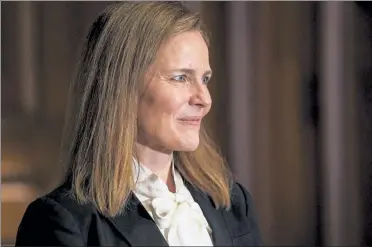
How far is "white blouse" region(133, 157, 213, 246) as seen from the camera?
0.68 meters

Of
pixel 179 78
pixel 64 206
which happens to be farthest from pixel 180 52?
pixel 64 206

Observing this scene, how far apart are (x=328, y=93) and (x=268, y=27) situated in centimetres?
16

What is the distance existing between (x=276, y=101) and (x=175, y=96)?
0.93ft

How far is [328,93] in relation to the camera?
0.89 metres

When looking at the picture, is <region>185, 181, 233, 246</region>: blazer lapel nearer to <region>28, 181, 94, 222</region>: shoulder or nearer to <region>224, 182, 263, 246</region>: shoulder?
<region>224, 182, 263, 246</region>: shoulder

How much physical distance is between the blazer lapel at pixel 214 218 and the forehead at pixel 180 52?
19 centimetres

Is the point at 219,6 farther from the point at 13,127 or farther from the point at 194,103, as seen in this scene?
the point at 13,127

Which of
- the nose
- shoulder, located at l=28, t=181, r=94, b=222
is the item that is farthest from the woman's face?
shoulder, located at l=28, t=181, r=94, b=222

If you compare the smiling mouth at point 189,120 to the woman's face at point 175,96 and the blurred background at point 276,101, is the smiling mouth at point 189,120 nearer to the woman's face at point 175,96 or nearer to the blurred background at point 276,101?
the woman's face at point 175,96

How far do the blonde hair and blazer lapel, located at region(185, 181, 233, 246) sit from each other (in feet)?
0.36

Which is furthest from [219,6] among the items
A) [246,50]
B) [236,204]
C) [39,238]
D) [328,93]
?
[39,238]

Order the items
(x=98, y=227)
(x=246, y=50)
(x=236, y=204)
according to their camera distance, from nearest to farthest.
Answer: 1. (x=98, y=227)
2. (x=236, y=204)
3. (x=246, y=50)

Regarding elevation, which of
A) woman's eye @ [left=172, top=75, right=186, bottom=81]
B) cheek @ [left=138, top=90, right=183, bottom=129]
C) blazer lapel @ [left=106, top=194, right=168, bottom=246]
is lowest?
blazer lapel @ [left=106, top=194, right=168, bottom=246]

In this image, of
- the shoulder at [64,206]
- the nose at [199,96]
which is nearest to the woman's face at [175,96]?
the nose at [199,96]
